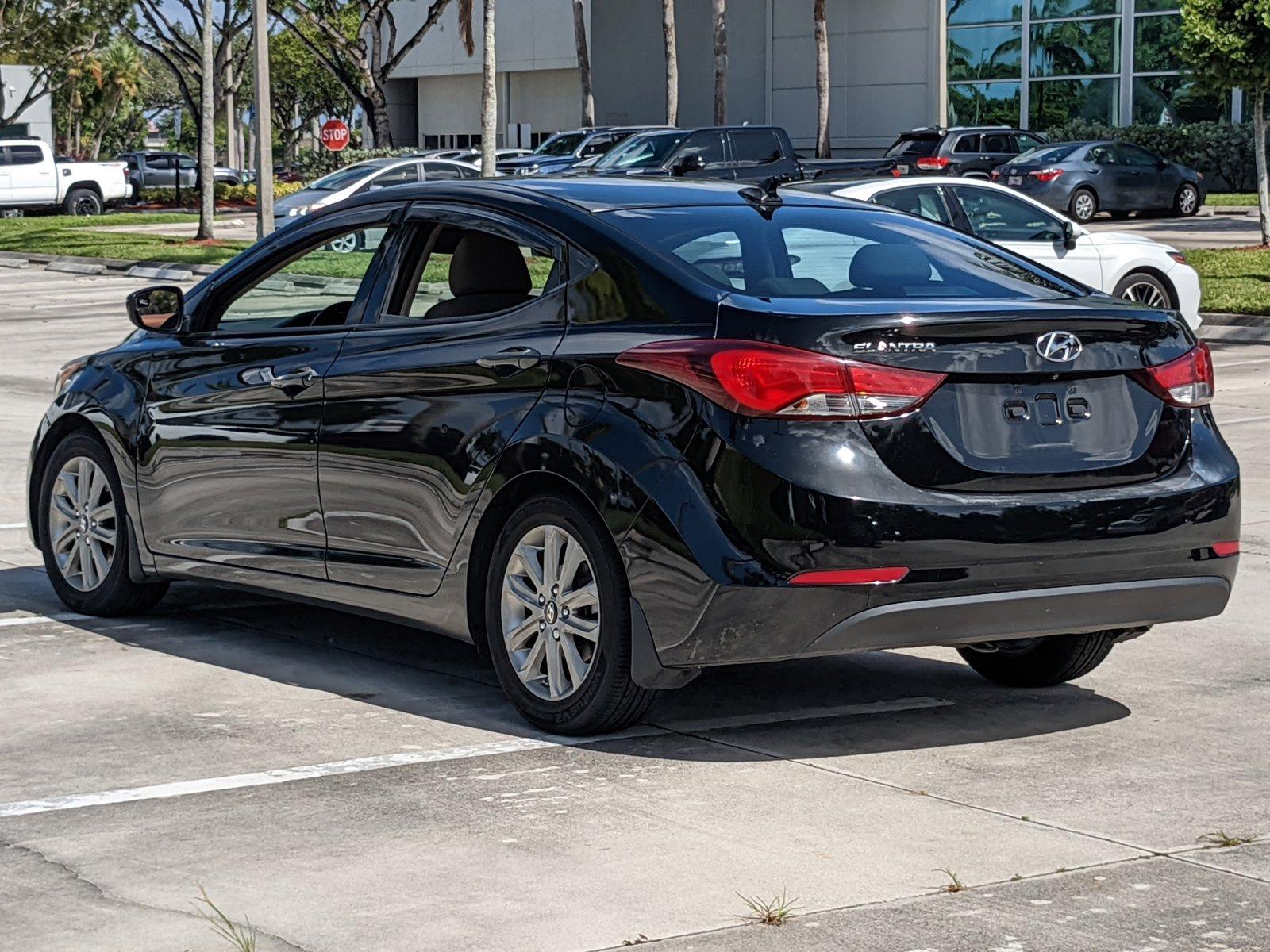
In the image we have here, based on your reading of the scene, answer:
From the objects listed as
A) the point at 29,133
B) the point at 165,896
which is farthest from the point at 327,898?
the point at 29,133

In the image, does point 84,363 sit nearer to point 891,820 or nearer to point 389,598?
point 389,598

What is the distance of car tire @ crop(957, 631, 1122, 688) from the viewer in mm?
6574

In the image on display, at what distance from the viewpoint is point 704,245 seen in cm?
609

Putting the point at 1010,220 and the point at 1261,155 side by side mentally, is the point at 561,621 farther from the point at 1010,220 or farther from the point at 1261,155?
the point at 1261,155

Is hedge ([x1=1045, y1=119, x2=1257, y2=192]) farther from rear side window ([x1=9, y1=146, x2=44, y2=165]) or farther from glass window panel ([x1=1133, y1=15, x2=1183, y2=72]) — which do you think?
rear side window ([x1=9, y1=146, x2=44, y2=165])

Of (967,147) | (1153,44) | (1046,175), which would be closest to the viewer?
(1046,175)

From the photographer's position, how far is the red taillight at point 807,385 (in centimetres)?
538

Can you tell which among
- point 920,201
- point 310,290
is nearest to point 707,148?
point 920,201

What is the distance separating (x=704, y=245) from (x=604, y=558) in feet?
3.43

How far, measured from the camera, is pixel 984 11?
5562 centimetres

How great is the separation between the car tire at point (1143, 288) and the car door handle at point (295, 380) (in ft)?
37.8

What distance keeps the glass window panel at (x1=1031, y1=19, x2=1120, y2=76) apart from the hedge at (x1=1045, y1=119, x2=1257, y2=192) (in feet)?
14.1

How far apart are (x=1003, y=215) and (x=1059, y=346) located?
35.7ft

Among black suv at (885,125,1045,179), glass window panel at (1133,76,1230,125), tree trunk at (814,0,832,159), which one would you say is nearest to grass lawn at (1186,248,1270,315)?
black suv at (885,125,1045,179)
